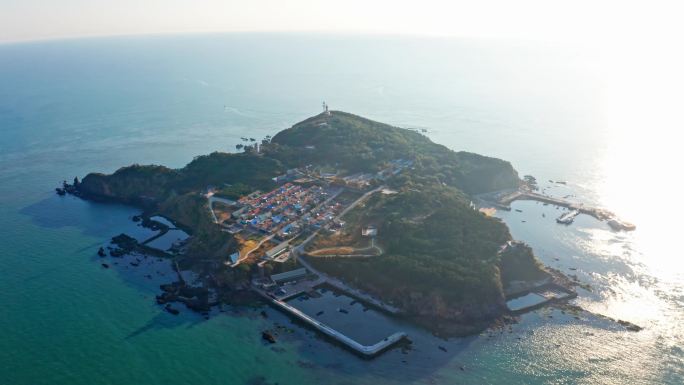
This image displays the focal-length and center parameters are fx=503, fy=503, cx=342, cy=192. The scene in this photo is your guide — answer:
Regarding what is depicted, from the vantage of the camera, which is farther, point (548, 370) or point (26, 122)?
point (26, 122)

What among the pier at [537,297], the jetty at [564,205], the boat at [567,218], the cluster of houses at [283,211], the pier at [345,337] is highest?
the cluster of houses at [283,211]

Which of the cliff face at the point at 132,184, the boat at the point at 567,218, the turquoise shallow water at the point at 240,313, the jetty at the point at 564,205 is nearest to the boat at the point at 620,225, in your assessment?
the jetty at the point at 564,205

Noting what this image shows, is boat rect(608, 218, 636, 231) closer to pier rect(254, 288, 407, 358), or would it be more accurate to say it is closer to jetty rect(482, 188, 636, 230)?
jetty rect(482, 188, 636, 230)

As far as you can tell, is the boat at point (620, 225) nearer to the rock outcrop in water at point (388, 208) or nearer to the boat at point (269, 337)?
the rock outcrop in water at point (388, 208)

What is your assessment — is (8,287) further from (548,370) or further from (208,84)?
(208,84)

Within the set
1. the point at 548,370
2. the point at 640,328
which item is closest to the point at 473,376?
the point at 548,370

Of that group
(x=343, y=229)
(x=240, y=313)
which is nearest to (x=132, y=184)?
(x=343, y=229)
